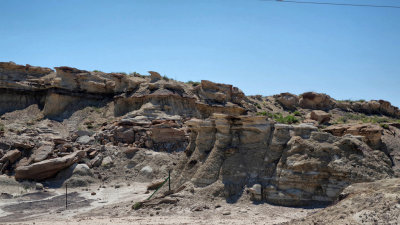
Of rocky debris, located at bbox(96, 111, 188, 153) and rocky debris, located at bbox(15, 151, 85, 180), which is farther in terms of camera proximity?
rocky debris, located at bbox(96, 111, 188, 153)

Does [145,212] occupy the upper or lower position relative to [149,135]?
lower

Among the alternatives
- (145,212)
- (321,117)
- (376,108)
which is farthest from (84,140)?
(376,108)

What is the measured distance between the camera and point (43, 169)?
19.2 metres

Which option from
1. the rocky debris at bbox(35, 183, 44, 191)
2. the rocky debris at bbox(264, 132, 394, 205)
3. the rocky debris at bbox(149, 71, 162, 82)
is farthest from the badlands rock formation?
the rocky debris at bbox(35, 183, 44, 191)

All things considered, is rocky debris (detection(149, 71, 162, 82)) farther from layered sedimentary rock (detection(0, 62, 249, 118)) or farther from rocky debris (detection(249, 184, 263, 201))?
rocky debris (detection(249, 184, 263, 201))

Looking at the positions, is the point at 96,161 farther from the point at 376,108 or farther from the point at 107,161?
the point at 376,108

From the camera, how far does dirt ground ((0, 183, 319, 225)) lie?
1039cm

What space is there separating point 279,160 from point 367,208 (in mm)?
5369

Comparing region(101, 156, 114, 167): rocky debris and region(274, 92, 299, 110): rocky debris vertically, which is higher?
region(274, 92, 299, 110): rocky debris

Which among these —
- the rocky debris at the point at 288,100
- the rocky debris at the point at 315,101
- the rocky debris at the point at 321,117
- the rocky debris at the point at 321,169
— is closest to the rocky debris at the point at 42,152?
the rocky debris at the point at 321,169

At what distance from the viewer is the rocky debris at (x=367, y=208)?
6734 mm

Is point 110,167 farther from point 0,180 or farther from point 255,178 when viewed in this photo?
point 255,178

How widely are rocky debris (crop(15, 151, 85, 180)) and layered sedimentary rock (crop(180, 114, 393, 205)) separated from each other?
352 inches

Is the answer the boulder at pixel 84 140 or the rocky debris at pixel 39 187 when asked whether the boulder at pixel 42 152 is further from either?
the boulder at pixel 84 140
